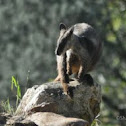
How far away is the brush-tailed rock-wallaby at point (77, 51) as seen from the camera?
33.4ft

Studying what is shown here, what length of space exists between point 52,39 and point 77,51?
18.3 meters

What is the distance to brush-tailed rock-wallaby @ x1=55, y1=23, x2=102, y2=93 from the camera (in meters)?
10.2

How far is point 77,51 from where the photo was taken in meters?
10.5

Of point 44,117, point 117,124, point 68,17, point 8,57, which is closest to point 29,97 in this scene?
point 44,117

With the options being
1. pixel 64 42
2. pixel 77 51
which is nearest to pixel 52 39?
pixel 77 51

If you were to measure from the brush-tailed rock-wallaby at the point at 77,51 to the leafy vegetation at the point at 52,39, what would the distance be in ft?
47.2

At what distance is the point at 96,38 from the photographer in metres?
10.8

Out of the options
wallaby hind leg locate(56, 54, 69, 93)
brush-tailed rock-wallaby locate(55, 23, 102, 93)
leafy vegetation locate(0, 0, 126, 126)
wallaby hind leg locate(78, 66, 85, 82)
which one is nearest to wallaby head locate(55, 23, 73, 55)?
brush-tailed rock-wallaby locate(55, 23, 102, 93)

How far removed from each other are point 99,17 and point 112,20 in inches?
23.1

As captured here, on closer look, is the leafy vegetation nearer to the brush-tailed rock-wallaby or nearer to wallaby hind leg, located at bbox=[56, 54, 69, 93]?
Answer: the brush-tailed rock-wallaby

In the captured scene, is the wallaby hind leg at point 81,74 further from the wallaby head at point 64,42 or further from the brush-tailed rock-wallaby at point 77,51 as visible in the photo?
the wallaby head at point 64,42

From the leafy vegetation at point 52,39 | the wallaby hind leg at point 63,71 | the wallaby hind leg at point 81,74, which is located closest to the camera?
the wallaby hind leg at point 63,71

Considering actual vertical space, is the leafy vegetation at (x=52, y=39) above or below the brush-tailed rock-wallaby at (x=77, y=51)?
below

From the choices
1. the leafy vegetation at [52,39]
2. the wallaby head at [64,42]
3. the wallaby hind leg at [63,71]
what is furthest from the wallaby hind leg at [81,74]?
the leafy vegetation at [52,39]
